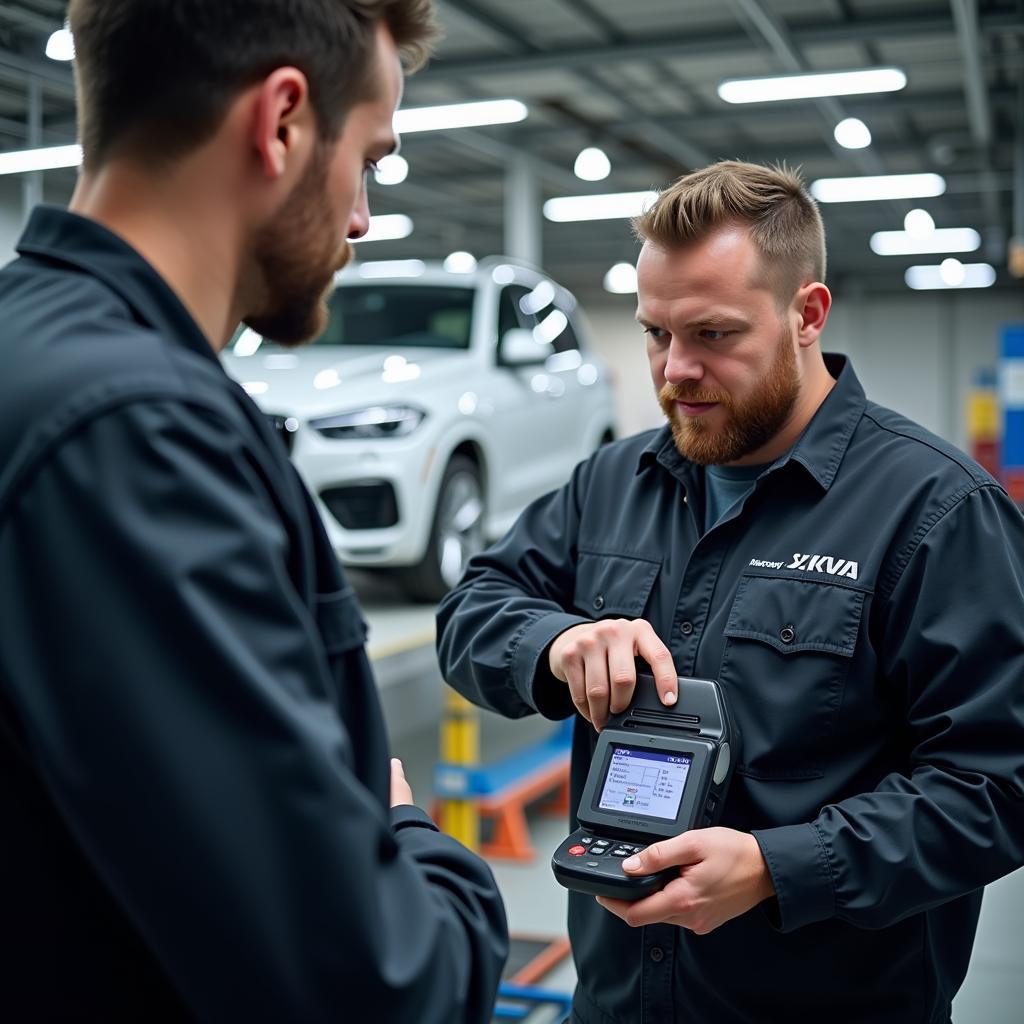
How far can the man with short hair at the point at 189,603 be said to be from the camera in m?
0.66

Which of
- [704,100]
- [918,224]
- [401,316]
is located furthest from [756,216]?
[918,224]

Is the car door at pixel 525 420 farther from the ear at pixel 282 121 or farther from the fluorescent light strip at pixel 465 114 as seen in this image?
the ear at pixel 282 121

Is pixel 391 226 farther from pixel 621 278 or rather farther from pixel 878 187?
pixel 878 187

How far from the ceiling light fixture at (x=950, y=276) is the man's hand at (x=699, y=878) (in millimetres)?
19160

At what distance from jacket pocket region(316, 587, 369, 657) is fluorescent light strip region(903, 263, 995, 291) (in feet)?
65.7

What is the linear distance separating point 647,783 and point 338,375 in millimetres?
3665

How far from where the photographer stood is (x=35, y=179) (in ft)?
7.06

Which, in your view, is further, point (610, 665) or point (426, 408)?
point (426, 408)

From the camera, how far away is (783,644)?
1482 millimetres

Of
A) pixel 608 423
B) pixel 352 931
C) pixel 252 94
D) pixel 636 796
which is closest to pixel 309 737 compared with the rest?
pixel 352 931

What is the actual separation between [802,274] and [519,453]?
4.01 m

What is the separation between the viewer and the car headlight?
4594 mm

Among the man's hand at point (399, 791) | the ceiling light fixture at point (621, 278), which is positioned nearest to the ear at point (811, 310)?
the man's hand at point (399, 791)

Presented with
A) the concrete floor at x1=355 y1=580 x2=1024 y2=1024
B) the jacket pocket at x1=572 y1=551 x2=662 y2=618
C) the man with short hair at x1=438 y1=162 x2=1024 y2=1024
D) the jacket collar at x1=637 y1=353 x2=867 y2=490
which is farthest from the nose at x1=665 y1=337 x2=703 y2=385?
the concrete floor at x1=355 y1=580 x2=1024 y2=1024
